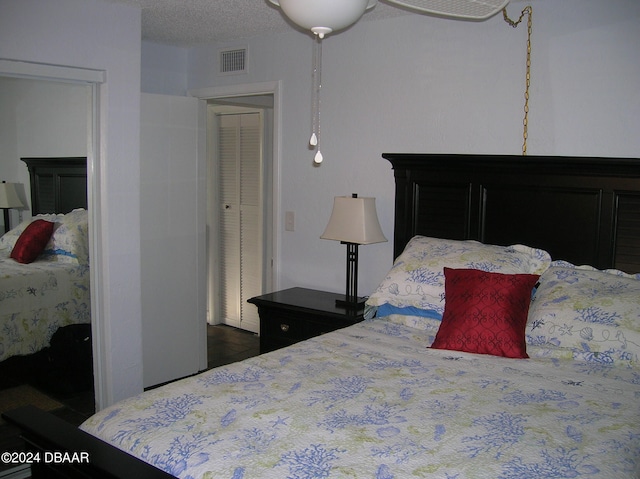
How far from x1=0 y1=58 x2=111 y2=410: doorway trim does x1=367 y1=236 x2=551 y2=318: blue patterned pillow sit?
1.52 metres

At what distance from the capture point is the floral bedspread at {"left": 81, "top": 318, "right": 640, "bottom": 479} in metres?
1.54

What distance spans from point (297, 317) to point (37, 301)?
132 centimetres

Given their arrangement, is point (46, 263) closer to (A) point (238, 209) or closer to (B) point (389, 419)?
(B) point (389, 419)

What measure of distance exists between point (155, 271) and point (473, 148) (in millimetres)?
2076

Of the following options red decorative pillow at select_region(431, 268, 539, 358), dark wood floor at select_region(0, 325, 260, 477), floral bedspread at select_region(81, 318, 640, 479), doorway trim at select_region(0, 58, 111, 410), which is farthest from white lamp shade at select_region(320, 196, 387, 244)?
dark wood floor at select_region(0, 325, 260, 477)

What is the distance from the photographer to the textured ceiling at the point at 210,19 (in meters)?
3.14

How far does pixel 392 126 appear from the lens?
339cm

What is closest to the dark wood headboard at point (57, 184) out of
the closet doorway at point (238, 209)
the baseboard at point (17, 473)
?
the baseboard at point (17, 473)

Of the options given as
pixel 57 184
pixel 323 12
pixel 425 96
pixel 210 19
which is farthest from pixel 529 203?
pixel 57 184

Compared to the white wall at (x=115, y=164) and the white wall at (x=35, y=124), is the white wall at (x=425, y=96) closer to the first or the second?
the white wall at (x=115, y=164)

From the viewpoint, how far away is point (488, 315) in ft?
7.94

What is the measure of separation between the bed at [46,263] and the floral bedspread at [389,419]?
4.30ft

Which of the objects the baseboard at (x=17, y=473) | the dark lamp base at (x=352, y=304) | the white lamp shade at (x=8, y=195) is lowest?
the baseboard at (x=17, y=473)

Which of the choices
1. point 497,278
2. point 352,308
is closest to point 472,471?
point 497,278
